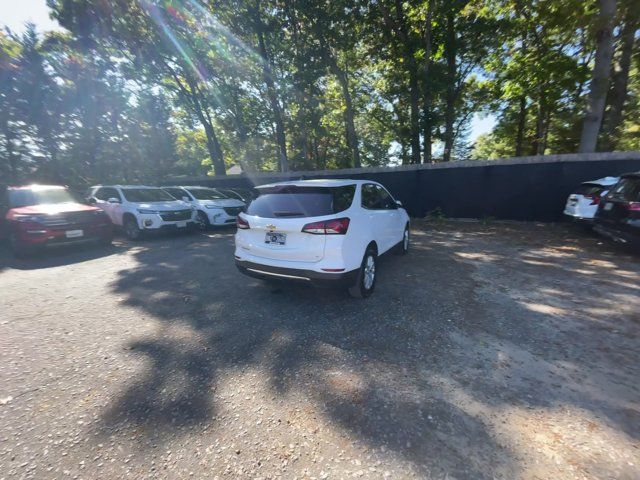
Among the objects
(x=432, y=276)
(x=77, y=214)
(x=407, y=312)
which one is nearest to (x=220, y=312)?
(x=407, y=312)

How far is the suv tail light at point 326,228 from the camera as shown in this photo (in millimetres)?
3643

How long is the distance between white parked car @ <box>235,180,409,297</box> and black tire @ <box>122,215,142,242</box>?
6.32 m

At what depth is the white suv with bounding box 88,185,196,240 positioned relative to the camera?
869 cm

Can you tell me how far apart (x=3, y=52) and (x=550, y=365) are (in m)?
22.4

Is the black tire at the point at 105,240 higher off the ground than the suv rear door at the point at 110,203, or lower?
lower

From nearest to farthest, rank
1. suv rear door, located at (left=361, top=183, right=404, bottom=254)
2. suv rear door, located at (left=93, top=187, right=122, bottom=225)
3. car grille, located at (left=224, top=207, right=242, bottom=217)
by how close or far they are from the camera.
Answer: suv rear door, located at (left=361, top=183, right=404, bottom=254) < suv rear door, located at (left=93, top=187, right=122, bottom=225) < car grille, located at (left=224, top=207, right=242, bottom=217)

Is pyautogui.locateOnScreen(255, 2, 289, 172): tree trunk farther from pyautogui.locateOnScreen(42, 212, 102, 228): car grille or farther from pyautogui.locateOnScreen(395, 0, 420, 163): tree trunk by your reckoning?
pyautogui.locateOnScreen(42, 212, 102, 228): car grille

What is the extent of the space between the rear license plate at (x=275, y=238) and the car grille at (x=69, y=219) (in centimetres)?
Answer: 627

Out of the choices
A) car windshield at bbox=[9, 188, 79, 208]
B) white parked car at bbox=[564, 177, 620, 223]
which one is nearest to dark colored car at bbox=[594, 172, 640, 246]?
white parked car at bbox=[564, 177, 620, 223]

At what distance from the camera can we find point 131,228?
29.7 ft

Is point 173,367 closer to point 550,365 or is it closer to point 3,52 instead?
point 550,365

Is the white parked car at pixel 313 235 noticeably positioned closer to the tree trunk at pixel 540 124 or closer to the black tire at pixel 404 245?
the black tire at pixel 404 245

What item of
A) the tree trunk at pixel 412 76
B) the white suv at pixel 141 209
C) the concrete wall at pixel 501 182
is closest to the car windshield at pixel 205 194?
the white suv at pixel 141 209

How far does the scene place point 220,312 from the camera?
4078 millimetres
